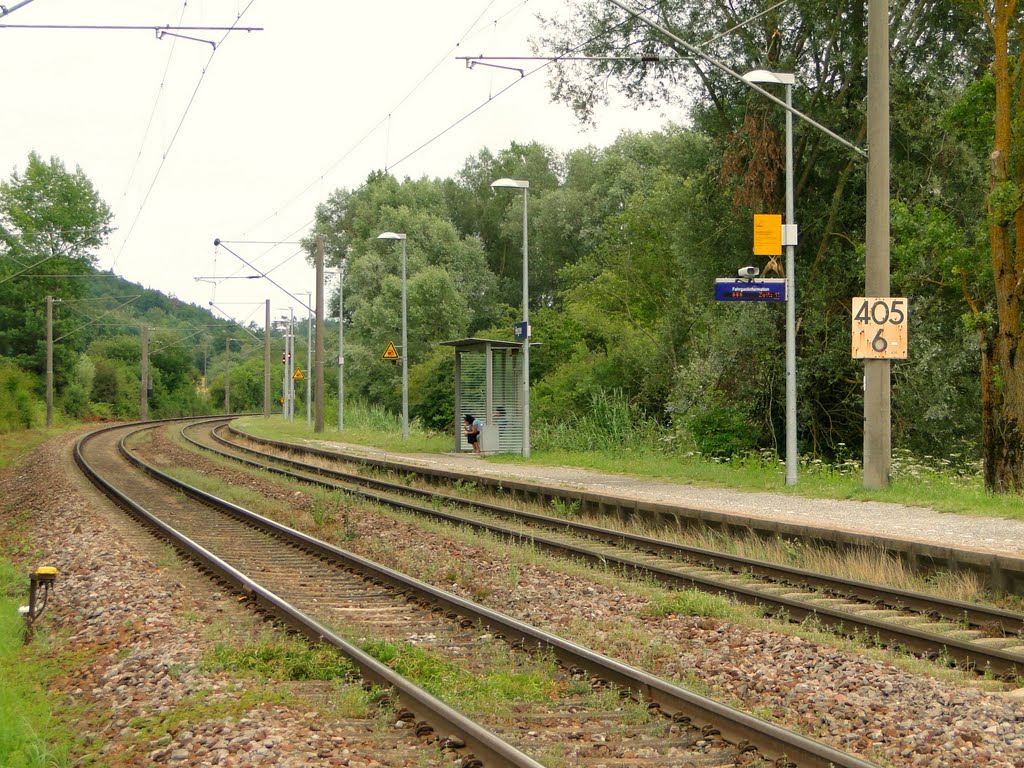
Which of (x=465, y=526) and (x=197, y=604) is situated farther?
(x=465, y=526)

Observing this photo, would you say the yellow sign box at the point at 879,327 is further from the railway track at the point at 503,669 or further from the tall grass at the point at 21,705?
the tall grass at the point at 21,705

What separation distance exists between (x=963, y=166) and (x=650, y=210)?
21.2 meters

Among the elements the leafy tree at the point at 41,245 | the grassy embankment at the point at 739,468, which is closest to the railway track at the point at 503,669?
the grassy embankment at the point at 739,468

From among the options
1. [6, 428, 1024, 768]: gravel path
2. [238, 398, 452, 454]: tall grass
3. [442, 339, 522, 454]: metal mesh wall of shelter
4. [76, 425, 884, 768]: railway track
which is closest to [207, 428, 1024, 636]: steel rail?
[6, 428, 1024, 768]: gravel path

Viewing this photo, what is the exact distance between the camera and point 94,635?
9617 millimetres

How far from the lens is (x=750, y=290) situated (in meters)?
20.1

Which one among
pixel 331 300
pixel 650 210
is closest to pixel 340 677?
pixel 650 210

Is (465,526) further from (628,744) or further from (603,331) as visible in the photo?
(603,331)

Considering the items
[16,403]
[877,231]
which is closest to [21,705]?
[877,231]

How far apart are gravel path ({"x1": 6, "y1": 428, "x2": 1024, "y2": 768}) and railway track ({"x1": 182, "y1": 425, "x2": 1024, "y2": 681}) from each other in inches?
27.5

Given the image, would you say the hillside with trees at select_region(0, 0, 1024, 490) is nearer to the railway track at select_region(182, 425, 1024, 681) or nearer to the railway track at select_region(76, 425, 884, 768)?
the railway track at select_region(182, 425, 1024, 681)

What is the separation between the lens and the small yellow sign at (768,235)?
20.0 meters

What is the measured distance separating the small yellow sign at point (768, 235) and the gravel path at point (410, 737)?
351 inches

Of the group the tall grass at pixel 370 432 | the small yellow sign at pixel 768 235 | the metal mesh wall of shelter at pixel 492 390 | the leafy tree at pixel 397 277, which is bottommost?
the tall grass at pixel 370 432
